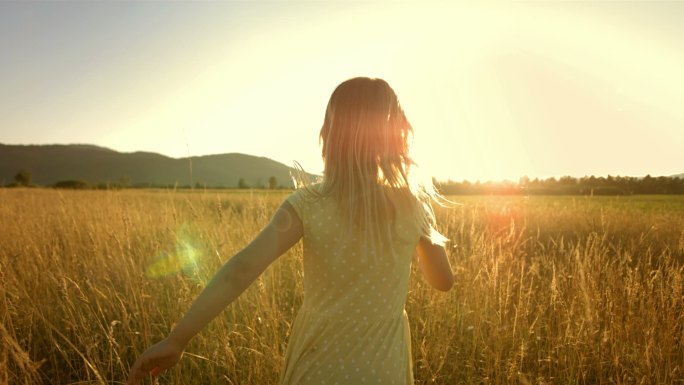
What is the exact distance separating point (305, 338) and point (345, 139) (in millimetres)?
638

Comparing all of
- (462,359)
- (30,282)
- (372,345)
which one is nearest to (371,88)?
(372,345)

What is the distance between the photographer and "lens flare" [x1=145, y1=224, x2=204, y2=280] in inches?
141

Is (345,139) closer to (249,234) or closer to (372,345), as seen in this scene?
(372,345)

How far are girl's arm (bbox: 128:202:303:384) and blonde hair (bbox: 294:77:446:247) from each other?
220 millimetres

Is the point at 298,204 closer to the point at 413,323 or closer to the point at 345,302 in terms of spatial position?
the point at 345,302

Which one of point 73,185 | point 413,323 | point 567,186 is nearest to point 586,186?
point 567,186

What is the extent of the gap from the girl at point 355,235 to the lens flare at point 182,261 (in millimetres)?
2394

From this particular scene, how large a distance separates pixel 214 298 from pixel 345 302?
398 mm

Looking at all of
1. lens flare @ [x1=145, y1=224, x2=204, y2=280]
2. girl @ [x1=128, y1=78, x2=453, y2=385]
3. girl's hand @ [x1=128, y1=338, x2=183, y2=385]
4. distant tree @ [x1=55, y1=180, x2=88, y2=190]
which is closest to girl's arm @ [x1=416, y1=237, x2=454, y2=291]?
girl @ [x1=128, y1=78, x2=453, y2=385]

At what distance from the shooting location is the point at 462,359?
283 centimetres

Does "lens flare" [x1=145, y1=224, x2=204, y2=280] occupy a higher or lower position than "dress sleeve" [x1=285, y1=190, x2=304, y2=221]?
lower

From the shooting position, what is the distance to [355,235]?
1.20 metres

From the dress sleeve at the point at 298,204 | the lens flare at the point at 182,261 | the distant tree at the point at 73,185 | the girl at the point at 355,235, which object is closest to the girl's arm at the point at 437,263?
the girl at the point at 355,235

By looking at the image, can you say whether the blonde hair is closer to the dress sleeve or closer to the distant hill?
the dress sleeve
